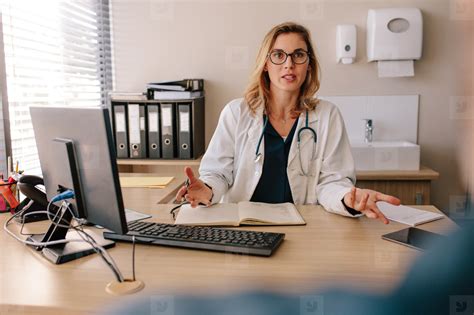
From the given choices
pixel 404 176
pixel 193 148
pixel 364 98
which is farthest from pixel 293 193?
pixel 364 98

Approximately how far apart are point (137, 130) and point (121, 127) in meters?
0.10

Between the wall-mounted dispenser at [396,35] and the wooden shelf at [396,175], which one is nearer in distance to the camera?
the wooden shelf at [396,175]

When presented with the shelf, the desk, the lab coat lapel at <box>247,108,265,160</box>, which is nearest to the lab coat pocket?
the lab coat lapel at <box>247,108,265,160</box>

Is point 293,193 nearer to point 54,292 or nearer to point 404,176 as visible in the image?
point 404,176

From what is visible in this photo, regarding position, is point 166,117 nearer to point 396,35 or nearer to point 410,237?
point 396,35

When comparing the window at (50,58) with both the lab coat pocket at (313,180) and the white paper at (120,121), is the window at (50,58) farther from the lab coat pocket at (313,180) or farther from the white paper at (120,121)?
the lab coat pocket at (313,180)

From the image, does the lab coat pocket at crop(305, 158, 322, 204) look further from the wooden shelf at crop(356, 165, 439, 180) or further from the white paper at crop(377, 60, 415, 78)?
the white paper at crop(377, 60, 415, 78)

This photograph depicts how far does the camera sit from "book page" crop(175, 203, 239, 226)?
137 centimetres

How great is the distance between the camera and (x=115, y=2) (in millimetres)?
3113

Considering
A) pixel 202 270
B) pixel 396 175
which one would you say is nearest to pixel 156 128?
pixel 396 175

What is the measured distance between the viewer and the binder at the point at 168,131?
2766 millimetres

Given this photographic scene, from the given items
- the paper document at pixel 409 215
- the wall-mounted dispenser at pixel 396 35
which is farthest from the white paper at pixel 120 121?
the paper document at pixel 409 215

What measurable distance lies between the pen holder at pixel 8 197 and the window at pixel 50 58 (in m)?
0.65

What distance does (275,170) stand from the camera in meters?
1.91
